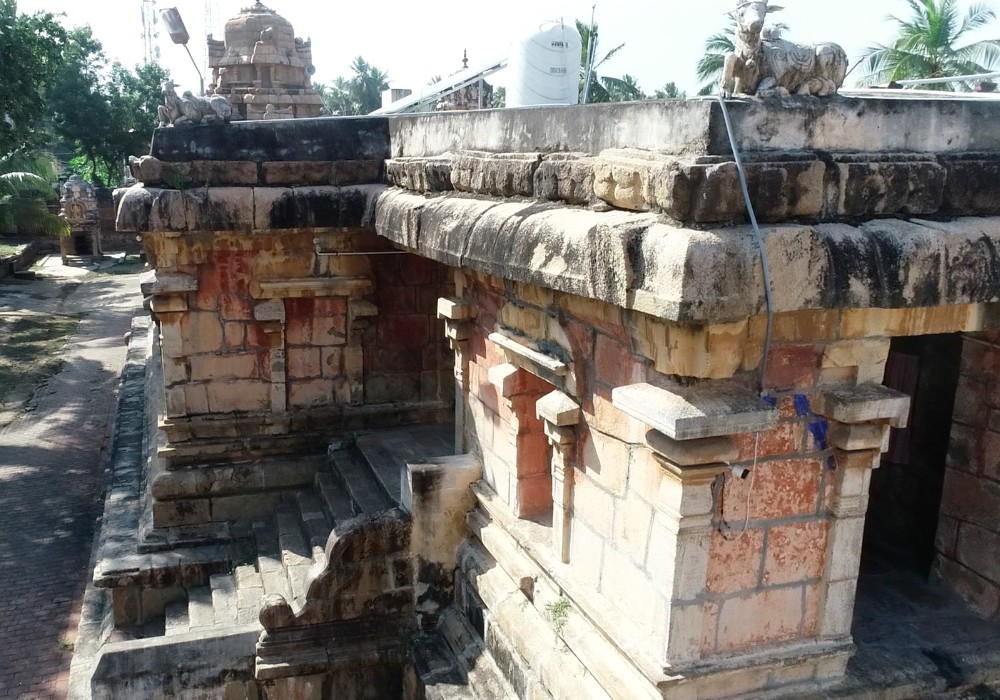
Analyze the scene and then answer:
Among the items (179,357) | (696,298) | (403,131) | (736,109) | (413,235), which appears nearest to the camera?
(696,298)

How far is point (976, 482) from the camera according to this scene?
15.4 ft

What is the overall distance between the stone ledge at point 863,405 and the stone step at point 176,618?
535cm

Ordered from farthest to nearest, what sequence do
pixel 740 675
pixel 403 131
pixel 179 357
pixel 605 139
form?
pixel 179 357, pixel 403 131, pixel 605 139, pixel 740 675

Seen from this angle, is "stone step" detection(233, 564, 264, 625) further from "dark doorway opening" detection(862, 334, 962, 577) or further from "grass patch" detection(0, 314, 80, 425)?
"grass patch" detection(0, 314, 80, 425)

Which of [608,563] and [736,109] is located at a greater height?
[736,109]

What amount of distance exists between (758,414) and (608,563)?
1302 mm

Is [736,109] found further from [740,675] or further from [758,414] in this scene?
[740,675]

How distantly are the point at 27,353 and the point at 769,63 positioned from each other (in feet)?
58.3

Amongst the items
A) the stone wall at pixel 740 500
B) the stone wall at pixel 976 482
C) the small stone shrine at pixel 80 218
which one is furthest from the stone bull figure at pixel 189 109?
the small stone shrine at pixel 80 218

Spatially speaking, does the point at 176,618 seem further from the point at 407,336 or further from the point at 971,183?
the point at 971,183

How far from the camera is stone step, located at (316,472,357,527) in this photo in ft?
24.1

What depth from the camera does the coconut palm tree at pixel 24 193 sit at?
67.8 ft

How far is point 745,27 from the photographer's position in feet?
11.4

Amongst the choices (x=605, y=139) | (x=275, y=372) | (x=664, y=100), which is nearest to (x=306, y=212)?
(x=275, y=372)
